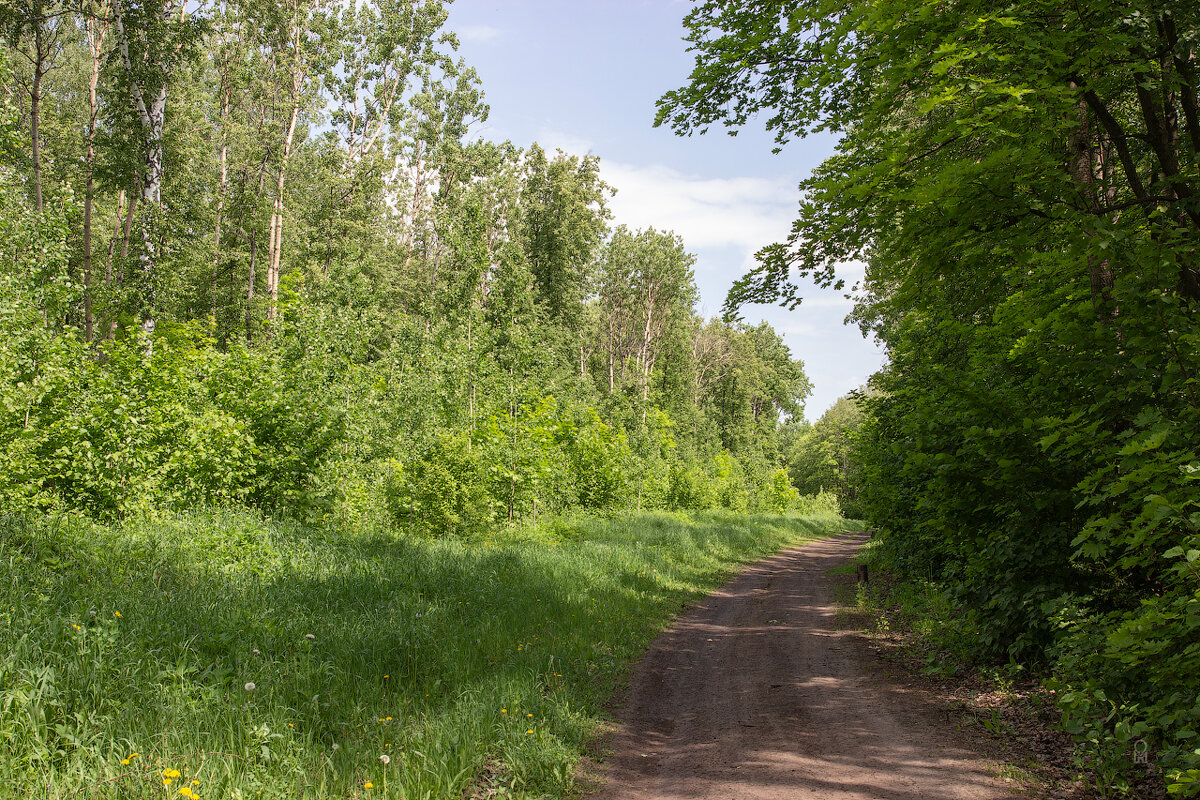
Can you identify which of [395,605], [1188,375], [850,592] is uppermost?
[1188,375]

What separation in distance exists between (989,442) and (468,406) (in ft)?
47.8

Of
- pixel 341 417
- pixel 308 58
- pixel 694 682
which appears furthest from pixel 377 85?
pixel 694 682

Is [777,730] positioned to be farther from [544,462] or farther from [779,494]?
[779,494]

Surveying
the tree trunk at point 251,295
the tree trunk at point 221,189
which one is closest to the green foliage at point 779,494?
the tree trunk at point 251,295

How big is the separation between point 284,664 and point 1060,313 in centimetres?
765

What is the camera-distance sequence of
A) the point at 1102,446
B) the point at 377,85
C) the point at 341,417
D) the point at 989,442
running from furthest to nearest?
the point at 377,85 → the point at 341,417 → the point at 989,442 → the point at 1102,446

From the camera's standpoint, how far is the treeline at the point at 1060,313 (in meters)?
4.21

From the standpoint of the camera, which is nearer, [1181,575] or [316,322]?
[1181,575]

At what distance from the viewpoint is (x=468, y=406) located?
18641 millimetres

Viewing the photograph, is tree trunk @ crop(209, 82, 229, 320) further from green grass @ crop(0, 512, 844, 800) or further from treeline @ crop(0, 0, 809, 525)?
green grass @ crop(0, 512, 844, 800)

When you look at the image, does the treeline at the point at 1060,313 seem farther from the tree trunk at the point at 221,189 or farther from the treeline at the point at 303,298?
the tree trunk at the point at 221,189

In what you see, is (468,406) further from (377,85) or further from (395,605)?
(377,85)

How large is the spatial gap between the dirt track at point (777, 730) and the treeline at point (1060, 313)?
120 cm

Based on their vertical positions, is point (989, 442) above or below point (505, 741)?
above
